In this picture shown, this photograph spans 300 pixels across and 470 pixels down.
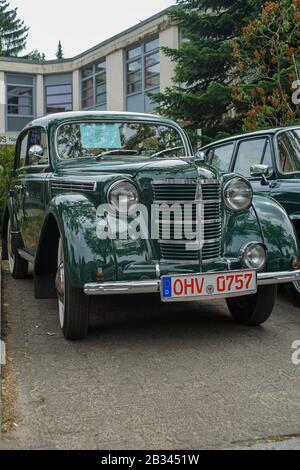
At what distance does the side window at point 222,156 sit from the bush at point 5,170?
5.54 m

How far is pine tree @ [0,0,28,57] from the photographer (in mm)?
50656

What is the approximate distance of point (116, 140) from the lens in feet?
19.6

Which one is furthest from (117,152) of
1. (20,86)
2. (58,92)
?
(20,86)

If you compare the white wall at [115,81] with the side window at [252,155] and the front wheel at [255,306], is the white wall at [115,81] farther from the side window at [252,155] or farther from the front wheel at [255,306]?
the front wheel at [255,306]

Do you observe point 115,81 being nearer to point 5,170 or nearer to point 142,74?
point 142,74

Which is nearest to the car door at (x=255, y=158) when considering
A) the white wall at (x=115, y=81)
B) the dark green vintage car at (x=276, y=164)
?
the dark green vintage car at (x=276, y=164)

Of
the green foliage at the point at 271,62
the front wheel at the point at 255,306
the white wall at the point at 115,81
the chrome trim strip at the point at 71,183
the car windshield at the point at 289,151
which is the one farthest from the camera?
the white wall at the point at 115,81

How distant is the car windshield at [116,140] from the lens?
19.0 ft

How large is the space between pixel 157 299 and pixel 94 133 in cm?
183

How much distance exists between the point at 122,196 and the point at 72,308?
3.00 feet

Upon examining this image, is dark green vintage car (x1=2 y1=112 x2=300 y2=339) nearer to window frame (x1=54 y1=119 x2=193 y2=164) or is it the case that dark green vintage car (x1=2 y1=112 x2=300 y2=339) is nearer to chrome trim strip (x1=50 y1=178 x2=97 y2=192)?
chrome trim strip (x1=50 y1=178 x2=97 y2=192)

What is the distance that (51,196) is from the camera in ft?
17.9

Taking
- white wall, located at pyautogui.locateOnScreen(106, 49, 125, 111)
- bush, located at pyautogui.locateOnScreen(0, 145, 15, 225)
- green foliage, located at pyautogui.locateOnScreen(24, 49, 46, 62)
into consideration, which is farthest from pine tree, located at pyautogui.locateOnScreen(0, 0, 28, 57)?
bush, located at pyautogui.locateOnScreen(0, 145, 15, 225)

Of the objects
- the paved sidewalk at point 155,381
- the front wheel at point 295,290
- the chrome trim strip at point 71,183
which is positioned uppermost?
the chrome trim strip at point 71,183
